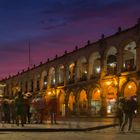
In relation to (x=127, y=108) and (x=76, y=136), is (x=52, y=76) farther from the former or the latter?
(x=76, y=136)

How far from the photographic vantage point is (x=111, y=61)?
189ft

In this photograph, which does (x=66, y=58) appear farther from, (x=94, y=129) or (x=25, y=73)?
(x=94, y=129)

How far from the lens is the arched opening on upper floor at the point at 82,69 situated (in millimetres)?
64188

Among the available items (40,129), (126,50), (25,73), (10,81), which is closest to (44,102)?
(40,129)

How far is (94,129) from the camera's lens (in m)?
25.4

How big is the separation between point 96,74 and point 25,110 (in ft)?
109

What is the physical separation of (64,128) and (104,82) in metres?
33.3

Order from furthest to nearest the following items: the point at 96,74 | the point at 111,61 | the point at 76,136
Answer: the point at 96,74, the point at 111,61, the point at 76,136

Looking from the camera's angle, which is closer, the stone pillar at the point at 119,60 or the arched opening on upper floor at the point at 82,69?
the stone pillar at the point at 119,60

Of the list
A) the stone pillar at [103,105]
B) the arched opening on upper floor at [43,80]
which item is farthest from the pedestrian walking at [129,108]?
the arched opening on upper floor at [43,80]

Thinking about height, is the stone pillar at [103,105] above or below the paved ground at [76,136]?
above

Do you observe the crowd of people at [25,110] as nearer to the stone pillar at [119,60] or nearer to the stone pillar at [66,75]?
the stone pillar at [119,60]

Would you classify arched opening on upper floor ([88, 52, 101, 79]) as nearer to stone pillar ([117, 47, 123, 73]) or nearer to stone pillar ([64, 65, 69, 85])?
stone pillar ([117, 47, 123, 73])

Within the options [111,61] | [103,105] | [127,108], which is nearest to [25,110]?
[127,108]
